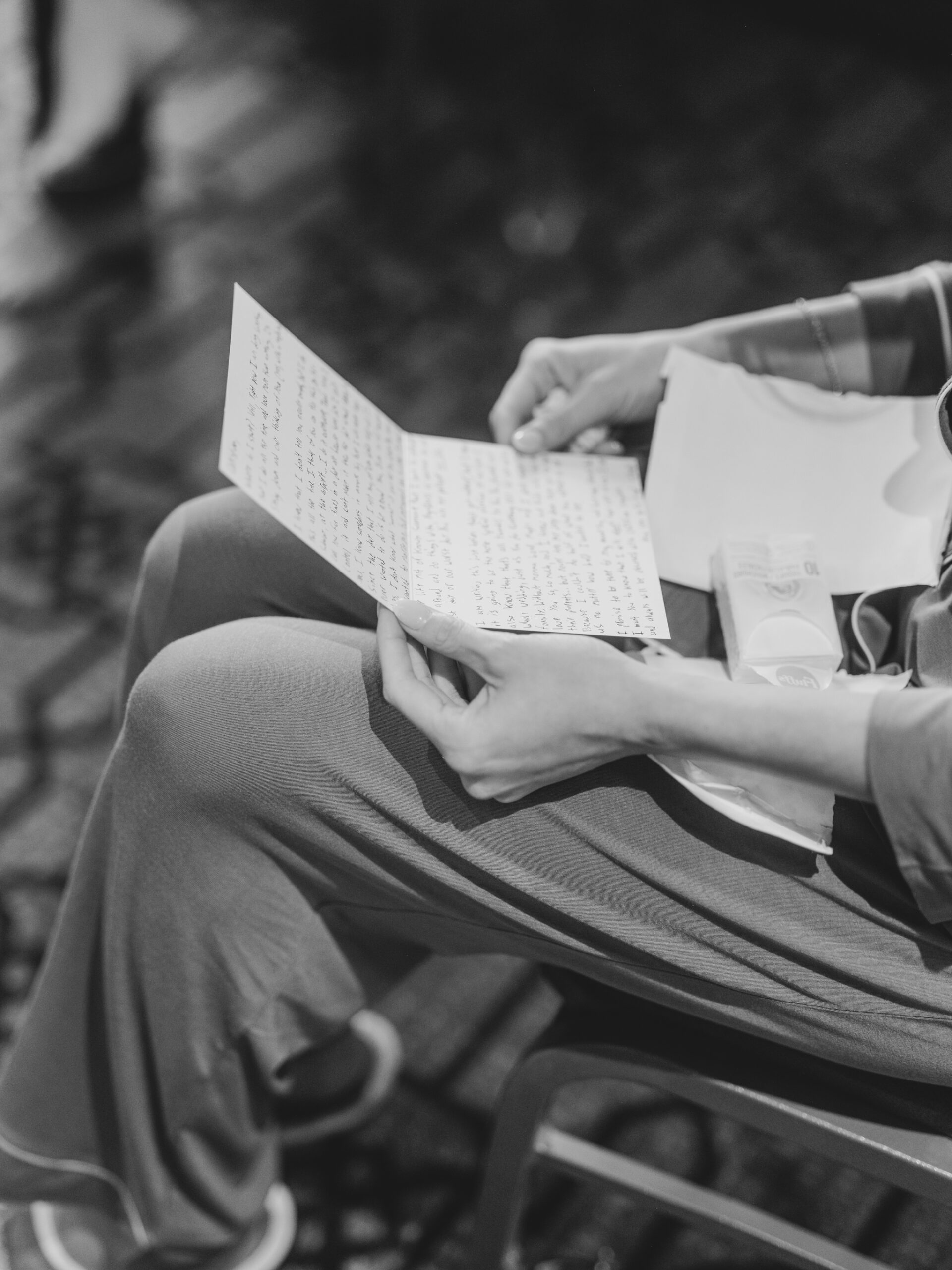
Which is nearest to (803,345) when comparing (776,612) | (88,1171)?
(776,612)

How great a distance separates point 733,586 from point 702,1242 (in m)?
0.57

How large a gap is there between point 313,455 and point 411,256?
1287 millimetres

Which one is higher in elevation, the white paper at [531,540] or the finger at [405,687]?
the white paper at [531,540]

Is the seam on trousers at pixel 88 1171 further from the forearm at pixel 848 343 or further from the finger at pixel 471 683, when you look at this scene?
the forearm at pixel 848 343

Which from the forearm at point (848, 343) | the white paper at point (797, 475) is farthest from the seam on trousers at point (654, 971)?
the forearm at point (848, 343)

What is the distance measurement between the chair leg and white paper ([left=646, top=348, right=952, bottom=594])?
0.31 metres

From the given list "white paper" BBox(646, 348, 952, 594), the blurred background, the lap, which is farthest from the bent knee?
the blurred background

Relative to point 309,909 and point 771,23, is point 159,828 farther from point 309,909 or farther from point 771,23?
point 771,23

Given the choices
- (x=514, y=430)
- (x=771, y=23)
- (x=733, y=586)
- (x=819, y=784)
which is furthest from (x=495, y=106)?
(x=819, y=784)

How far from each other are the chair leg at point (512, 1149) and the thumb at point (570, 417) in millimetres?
381

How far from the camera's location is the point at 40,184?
1930 mm

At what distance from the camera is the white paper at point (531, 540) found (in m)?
0.73

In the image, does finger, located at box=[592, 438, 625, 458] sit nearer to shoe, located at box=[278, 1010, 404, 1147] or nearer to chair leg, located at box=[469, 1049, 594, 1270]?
chair leg, located at box=[469, 1049, 594, 1270]

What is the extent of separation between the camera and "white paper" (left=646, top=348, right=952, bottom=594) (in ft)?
2.69
